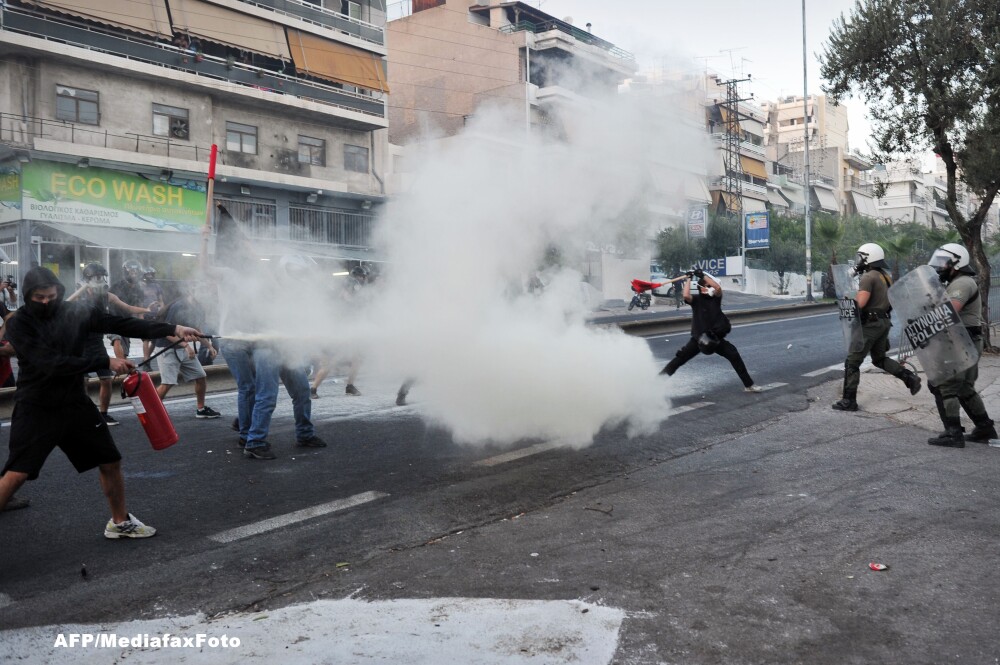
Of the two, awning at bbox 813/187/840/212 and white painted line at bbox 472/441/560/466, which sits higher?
awning at bbox 813/187/840/212

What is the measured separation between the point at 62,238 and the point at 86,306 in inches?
743

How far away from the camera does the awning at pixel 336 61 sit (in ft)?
86.4

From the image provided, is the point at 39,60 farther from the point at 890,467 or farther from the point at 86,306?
the point at 890,467

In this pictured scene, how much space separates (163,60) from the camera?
23.3m

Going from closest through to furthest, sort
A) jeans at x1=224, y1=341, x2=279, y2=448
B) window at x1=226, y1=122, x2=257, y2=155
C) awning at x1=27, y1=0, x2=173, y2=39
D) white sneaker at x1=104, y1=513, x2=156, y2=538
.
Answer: white sneaker at x1=104, y1=513, x2=156, y2=538
jeans at x1=224, y1=341, x2=279, y2=448
awning at x1=27, y1=0, x2=173, y2=39
window at x1=226, y1=122, x2=257, y2=155

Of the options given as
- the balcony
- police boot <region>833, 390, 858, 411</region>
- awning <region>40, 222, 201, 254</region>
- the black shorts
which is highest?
the balcony

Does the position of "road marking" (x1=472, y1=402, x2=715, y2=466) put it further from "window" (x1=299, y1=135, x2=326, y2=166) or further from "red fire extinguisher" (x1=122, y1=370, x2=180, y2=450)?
"window" (x1=299, y1=135, x2=326, y2=166)

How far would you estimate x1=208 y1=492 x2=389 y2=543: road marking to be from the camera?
429 centimetres

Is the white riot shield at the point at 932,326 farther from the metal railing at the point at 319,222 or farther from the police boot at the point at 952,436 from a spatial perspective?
the metal railing at the point at 319,222


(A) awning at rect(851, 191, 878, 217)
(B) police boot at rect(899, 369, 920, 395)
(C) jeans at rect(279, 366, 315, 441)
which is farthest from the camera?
(A) awning at rect(851, 191, 878, 217)

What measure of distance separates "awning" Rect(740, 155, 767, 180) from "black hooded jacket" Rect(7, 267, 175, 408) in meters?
56.1

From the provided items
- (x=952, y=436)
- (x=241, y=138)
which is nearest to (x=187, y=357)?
(x=952, y=436)

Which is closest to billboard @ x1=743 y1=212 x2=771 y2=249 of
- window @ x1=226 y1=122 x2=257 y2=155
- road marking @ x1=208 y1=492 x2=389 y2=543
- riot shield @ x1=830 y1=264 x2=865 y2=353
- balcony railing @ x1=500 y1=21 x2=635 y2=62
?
window @ x1=226 y1=122 x2=257 y2=155

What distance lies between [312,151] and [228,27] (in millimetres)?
4797
